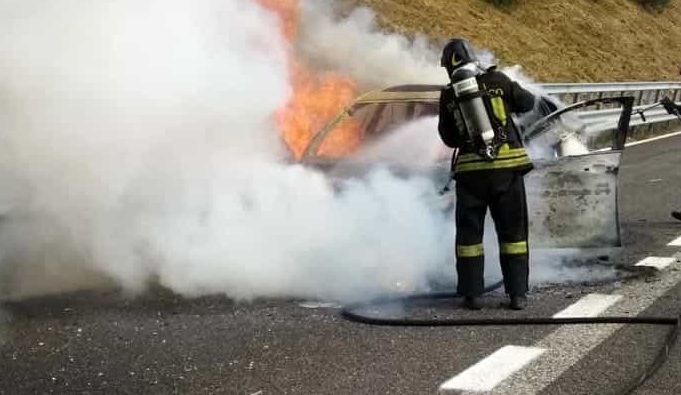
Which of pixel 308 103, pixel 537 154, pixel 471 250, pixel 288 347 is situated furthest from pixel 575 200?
pixel 308 103

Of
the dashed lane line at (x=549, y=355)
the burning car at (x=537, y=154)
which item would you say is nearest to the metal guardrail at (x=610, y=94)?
the burning car at (x=537, y=154)

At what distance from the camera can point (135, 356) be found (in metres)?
4.55

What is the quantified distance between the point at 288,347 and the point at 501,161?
1795 millimetres

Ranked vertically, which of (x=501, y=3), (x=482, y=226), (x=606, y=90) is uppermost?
(x=501, y=3)

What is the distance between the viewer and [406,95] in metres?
7.42

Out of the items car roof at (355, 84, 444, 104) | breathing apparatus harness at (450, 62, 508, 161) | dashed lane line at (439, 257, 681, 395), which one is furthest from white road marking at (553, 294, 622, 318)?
car roof at (355, 84, 444, 104)

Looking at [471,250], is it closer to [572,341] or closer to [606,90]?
[572,341]

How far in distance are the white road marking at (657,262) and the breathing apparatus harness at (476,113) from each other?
1.93 m

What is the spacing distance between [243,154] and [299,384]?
236 cm

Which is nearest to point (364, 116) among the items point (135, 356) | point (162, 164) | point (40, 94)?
point (162, 164)

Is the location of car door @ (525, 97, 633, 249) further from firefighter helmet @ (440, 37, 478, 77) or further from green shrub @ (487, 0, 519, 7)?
green shrub @ (487, 0, 519, 7)

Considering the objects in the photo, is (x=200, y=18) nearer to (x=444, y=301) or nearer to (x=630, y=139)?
(x=444, y=301)

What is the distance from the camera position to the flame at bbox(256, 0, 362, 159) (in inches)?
291

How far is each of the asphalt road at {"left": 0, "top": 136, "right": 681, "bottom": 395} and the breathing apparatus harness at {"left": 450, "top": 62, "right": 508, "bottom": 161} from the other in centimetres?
101
